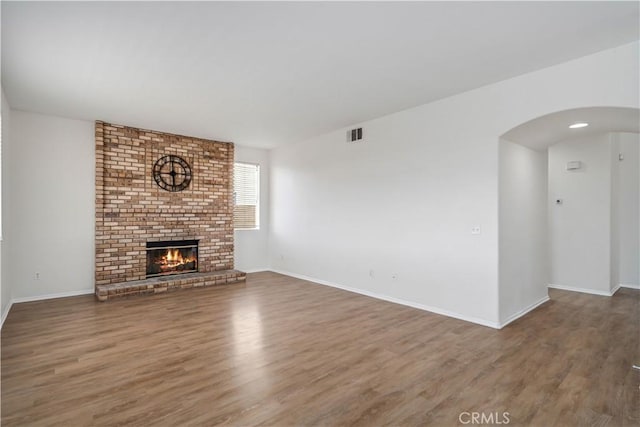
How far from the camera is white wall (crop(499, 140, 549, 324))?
4.04m

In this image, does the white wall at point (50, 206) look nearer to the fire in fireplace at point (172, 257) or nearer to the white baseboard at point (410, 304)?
the fire in fireplace at point (172, 257)

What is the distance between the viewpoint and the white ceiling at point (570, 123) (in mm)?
3363

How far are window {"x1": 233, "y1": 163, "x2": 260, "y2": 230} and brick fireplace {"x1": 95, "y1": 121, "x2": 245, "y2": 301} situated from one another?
29cm

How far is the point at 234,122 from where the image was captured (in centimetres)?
557

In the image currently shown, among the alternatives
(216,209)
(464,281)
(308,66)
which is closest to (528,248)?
(464,281)

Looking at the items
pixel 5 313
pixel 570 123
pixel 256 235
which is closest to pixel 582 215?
pixel 570 123

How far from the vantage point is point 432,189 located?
4594 mm

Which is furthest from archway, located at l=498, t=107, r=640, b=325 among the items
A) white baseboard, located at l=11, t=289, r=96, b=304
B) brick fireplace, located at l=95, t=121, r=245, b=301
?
white baseboard, located at l=11, t=289, r=96, b=304

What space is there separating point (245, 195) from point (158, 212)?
1989 mm

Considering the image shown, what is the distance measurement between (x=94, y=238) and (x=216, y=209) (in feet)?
7.33
